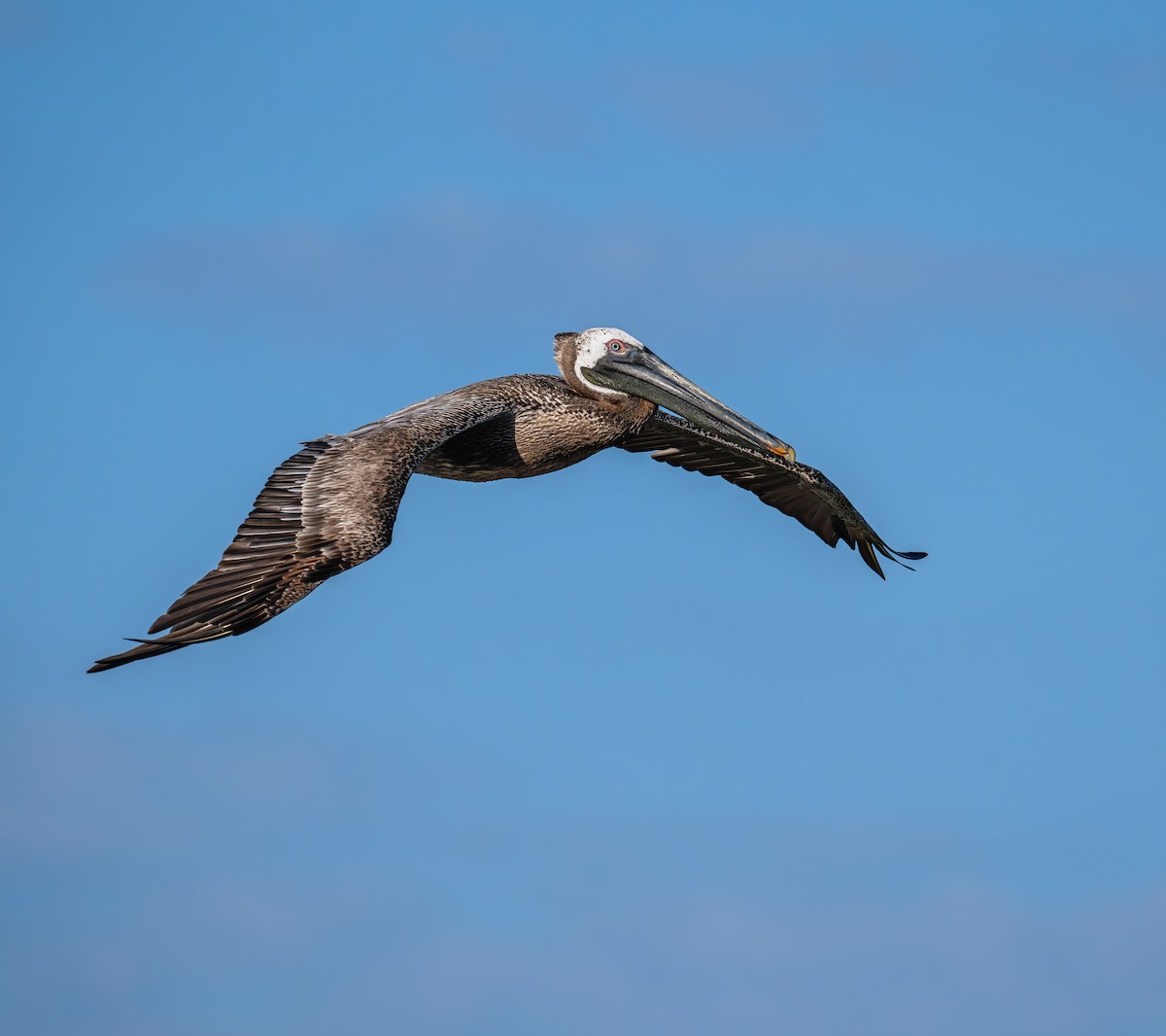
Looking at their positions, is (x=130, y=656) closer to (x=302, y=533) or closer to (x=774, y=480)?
(x=302, y=533)

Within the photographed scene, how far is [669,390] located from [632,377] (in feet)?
1.42

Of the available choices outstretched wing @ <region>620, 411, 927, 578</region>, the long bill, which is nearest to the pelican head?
the long bill

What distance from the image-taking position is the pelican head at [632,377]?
19.7 m

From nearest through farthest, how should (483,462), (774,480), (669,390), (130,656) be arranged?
1. (130,656)
2. (483,462)
3. (669,390)
4. (774,480)

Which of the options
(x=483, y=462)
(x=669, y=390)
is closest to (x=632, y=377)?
(x=669, y=390)

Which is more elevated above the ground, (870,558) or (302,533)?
(302,533)

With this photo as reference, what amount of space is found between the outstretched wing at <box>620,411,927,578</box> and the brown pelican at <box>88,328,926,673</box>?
2 centimetres

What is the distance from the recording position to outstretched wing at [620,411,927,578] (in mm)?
22594

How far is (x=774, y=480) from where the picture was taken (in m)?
23.5

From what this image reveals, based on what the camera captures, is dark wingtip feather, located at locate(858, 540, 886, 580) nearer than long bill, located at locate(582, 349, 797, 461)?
No

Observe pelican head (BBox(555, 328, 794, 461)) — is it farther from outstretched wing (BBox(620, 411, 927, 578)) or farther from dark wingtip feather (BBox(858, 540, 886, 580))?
dark wingtip feather (BBox(858, 540, 886, 580))

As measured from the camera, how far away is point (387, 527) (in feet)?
53.4

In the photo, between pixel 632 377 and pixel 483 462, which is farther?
pixel 632 377

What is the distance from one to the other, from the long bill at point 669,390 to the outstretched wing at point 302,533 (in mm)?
2679
